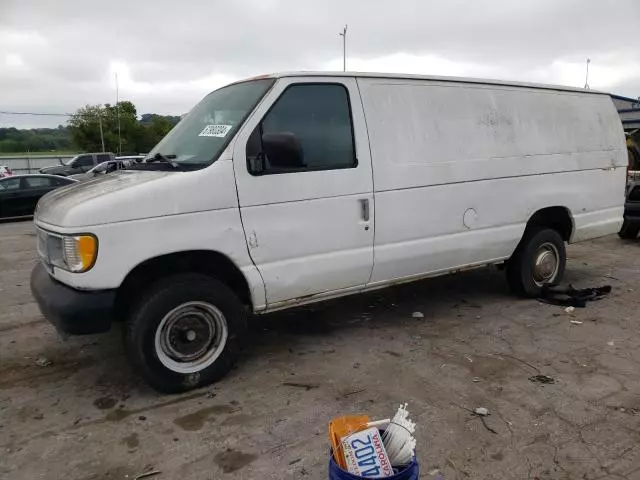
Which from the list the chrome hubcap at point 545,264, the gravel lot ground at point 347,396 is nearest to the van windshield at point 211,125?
the gravel lot ground at point 347,396

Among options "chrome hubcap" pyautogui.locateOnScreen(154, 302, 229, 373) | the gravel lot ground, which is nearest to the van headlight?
"chrome hubcap" pyautogui.locateOnScreen(154, 302, 229, 373)

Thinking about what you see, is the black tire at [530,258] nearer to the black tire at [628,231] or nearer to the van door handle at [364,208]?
the van door handle at [364,208]

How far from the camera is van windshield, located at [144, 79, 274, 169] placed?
3.82m

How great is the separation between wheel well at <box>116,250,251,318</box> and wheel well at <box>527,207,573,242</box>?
327 centimetres

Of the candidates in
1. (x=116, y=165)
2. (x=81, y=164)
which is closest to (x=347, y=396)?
(x=116, y=165)

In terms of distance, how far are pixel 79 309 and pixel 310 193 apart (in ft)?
5.77

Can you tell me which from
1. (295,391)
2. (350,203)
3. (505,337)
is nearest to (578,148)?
(505,337)

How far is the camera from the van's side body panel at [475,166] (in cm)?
444

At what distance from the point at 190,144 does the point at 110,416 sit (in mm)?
2020

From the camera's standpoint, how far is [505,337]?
4688mm

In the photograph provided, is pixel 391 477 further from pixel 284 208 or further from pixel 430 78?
pixel 430 78

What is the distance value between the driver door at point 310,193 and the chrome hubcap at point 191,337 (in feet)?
1.46

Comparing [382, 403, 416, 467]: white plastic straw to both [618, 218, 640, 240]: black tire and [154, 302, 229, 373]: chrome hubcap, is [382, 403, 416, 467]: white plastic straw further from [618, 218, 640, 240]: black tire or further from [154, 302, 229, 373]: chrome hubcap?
[618, 218, 640, 240]: black tire

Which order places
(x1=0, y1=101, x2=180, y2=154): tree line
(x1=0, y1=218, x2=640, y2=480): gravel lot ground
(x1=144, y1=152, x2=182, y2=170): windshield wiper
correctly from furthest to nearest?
1. (x1=0, y1=101, x2=180, y2=154): tree line
2. (x1=144, y1=152, x2=182, y2=170): windshield wiper
3. (x1=0, y1=218, x2=640, y2=480): gravel lot ground
